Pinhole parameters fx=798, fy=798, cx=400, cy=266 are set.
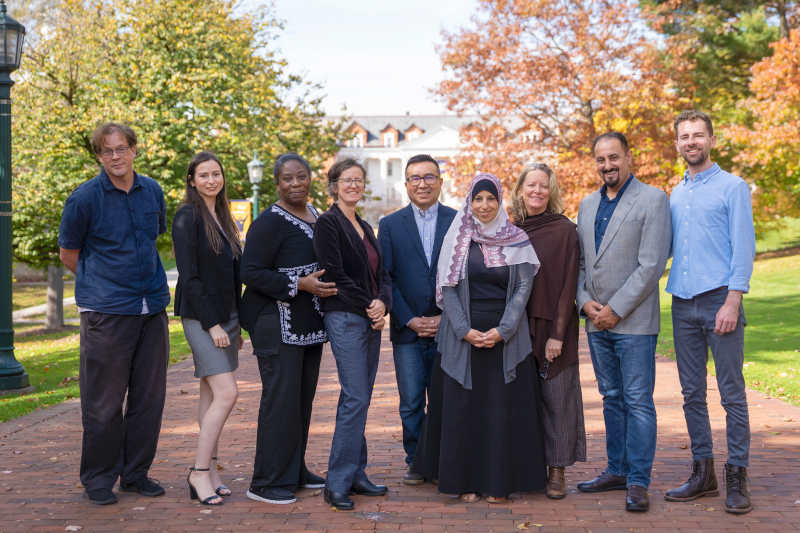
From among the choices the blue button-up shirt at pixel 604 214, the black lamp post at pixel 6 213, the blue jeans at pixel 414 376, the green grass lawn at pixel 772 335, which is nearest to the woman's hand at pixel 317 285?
the blue jeans at pixel 414 376

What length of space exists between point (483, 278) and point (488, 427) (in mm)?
912

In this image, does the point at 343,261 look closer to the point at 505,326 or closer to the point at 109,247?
the point at 505,326

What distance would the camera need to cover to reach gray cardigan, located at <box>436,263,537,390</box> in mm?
4855

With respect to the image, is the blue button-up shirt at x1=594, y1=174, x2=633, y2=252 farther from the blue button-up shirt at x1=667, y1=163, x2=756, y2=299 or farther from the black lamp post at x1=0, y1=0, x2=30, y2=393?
the black lamp post at x1=0, y1=0, x2=30, y2=393

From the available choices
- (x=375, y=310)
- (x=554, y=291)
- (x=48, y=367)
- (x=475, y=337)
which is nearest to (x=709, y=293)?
(x=554, y=291)

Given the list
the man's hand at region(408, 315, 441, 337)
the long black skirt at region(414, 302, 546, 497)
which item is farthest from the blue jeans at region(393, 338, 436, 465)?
the long black skirt at region(414, 302, 546, 497)

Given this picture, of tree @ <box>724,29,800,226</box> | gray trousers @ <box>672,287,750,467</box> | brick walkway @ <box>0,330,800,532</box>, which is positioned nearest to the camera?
brick walkway @ <box>0,330,800,532</box>

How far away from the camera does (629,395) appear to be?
4.96m

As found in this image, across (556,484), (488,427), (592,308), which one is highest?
(592,308)

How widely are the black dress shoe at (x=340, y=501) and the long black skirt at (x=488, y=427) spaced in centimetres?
57

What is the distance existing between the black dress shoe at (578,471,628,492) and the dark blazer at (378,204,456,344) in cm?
146

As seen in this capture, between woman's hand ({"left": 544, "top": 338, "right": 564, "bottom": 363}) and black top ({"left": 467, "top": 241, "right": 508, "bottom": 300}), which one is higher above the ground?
black top ({"left": 467, "top": 241, "right": 508, "bottom": 300})

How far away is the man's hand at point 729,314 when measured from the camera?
4652 mm

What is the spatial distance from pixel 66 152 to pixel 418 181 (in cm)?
1776
